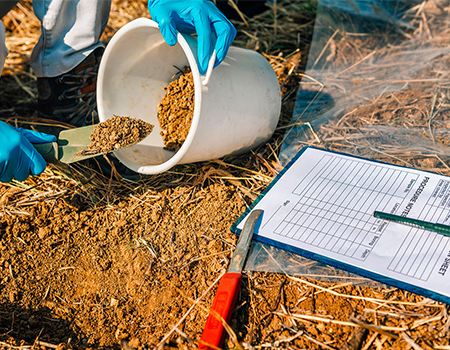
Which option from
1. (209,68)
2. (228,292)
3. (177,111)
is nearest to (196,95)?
(209,68)

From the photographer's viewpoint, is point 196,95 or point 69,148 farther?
point 69,148

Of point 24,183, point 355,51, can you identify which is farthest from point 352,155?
point 24,183

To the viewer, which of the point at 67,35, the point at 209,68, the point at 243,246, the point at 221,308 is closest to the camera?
the point at 221,308

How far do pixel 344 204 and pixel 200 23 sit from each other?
2.27ft

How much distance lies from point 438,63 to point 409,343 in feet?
4.25

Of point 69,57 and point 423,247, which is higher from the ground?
point 69,57

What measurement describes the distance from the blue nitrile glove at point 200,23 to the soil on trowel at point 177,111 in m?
0.17

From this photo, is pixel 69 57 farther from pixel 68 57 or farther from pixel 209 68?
pixel 209 68

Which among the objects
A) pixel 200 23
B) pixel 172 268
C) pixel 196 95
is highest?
pixel 200 23

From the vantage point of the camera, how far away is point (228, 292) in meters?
0.82

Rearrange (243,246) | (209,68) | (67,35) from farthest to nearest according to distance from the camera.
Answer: (67,35) < (209,68) < (243,246)

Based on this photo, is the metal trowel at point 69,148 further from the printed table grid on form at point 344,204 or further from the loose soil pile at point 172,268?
the printed table grid on form at point 344,204

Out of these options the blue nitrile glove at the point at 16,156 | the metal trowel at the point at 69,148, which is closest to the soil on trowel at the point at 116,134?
the metal trowel at the point at 69,148

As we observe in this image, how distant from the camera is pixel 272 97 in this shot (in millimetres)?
1292
